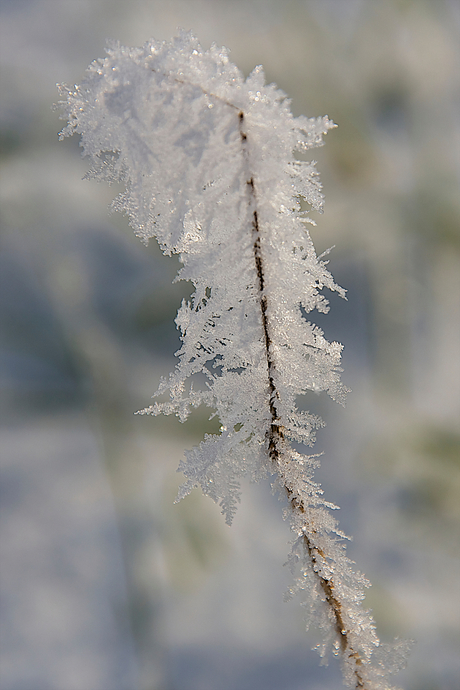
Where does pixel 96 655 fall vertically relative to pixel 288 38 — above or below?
below

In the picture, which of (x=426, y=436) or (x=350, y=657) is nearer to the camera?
(x=350, y=657)

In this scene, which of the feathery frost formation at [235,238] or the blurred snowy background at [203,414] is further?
the blurred snowy background at [203,414]

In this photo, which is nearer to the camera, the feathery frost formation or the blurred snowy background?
the feathery frost formation

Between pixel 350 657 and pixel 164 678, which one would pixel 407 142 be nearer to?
pixel 350 657

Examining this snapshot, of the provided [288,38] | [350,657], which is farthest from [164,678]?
[288,38]
